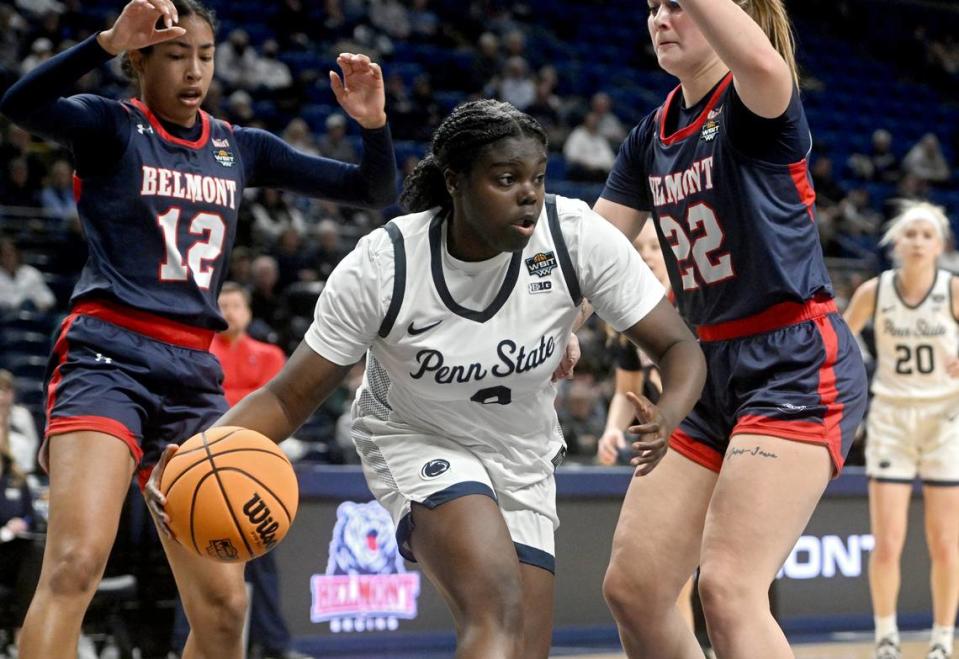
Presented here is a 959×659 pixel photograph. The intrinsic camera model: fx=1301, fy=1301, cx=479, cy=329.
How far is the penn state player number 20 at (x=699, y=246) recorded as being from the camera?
12.4 ft

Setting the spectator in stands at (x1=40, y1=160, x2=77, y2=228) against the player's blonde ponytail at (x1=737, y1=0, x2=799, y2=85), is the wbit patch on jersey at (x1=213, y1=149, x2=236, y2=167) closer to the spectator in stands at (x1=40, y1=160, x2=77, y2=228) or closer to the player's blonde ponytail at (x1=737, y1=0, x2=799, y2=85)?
the player's blonde ponytail at (x1=737, y1=0, x2=799, y2=85)

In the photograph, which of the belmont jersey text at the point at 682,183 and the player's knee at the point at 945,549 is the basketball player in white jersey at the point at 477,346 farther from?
the player's knee at the point at 945,549

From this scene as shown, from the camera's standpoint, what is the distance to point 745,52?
3.36 metres

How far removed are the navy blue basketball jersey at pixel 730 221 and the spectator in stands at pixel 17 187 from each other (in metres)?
8.50

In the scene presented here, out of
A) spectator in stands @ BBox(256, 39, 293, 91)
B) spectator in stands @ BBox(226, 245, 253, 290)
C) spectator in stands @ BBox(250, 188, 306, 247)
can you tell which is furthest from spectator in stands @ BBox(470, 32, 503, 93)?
spectator in stands @ BBox(226, 245, 253, 290)

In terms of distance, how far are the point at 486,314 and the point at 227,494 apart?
2.75 feet

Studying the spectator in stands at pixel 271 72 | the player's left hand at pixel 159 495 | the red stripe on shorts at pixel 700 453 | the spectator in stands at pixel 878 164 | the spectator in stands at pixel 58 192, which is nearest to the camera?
the player's left hand at pixel 159 495

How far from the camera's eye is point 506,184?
3400 millimetres

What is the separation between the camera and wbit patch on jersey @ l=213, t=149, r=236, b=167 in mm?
4422

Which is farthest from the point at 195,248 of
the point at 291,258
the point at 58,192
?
the point at 58,192

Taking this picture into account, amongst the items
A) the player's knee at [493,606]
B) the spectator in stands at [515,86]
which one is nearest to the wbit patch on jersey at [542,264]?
the player's knee at [493,606]

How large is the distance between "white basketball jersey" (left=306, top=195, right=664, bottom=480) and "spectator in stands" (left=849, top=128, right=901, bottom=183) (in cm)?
1561

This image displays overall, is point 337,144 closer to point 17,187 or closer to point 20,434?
point 17,187

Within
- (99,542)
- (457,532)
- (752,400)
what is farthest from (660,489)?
(99,542)
